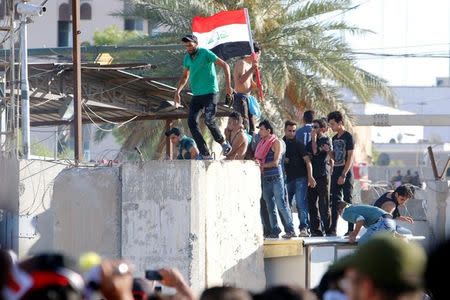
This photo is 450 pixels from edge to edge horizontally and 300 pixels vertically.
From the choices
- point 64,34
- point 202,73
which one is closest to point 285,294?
point 202,73

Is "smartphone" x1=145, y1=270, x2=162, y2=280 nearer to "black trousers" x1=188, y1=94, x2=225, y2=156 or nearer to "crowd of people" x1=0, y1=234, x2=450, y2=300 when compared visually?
"crowd of people" x1=0, y1=234, x2=450, y2=300

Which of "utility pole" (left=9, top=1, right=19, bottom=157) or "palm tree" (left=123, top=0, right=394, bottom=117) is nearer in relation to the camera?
"utility pole" (left=9, top=1, right=19, bottom=157)

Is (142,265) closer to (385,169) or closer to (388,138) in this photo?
(385,169)

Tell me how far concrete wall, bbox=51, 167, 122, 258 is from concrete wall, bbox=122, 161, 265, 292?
0.53 ft

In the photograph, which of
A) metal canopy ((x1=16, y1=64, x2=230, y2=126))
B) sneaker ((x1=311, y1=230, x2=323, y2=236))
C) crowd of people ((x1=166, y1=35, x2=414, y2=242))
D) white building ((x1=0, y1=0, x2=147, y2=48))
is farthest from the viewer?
white building ((x1=0, y1=0, x2=147, y2=48))

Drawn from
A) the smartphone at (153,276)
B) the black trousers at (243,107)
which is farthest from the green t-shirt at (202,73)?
the smartphone at (153,276)

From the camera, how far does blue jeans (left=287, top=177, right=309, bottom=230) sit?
15.7 meters

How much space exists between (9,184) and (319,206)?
3.74 metres

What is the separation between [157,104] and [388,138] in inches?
2511

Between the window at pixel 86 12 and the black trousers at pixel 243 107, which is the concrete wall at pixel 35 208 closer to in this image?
the black trousers at pixel 243 107

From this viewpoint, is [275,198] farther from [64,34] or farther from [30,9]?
[64,34]

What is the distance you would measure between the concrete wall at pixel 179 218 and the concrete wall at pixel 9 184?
5.19 ft

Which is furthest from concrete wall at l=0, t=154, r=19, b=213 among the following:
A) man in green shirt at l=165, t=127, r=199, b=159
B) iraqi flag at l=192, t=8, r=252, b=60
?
iraqi flag at l=192, t=8, r=252, b=60

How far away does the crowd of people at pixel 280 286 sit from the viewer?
14.6ft
